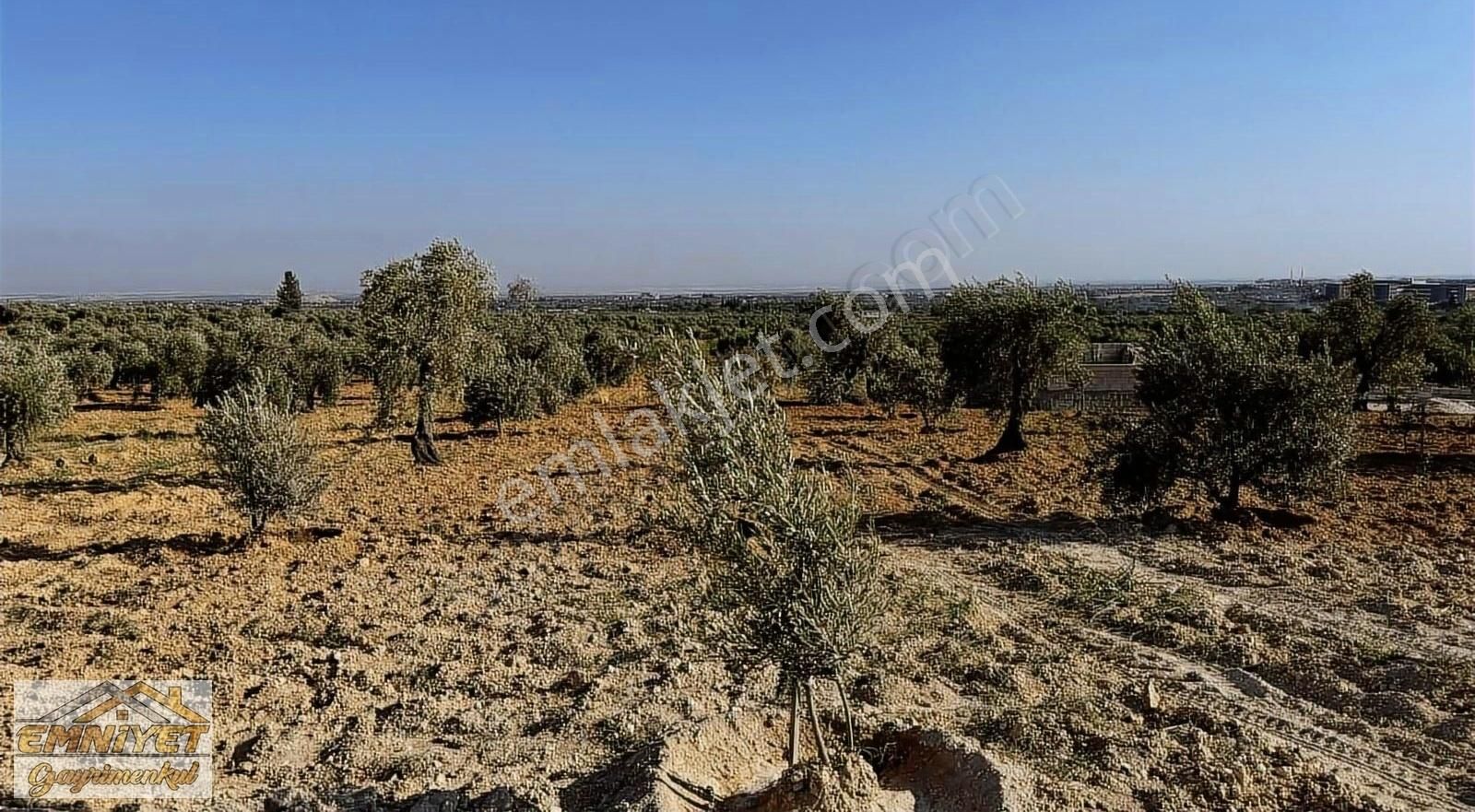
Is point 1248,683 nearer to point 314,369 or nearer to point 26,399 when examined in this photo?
point 26,399

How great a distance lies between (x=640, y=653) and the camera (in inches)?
368

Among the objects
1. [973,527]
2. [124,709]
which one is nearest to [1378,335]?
[973,527]

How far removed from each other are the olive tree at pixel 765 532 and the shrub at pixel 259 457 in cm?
998

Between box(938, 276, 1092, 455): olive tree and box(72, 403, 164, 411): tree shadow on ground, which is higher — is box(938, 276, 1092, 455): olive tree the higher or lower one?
the higher one

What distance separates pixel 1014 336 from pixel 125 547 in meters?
18.6

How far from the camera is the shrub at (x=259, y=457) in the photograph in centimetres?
1269

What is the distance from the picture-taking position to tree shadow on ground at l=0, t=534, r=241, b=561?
12.7 meters

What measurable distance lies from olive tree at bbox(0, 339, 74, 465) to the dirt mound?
1895 centimetres

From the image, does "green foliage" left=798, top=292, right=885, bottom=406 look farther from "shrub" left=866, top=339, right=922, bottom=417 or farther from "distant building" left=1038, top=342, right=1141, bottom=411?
"distant building" left=1038, top=342, right=1141, bottom=411

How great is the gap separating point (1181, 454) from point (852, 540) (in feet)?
34.2

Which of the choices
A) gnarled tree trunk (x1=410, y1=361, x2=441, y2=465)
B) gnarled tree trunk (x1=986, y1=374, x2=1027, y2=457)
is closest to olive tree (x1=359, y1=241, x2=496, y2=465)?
gnarled tree trunk (x1=410, y1=361, x2=441, y2=465)

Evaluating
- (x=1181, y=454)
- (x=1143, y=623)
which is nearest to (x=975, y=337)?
(x=1181, y=454)

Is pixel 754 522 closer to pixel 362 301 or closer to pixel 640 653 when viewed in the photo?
pixel 640 653

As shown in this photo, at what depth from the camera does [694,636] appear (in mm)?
9648
